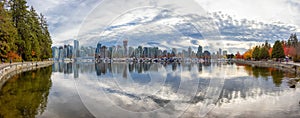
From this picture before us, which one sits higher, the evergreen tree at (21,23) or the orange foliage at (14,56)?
the evergreen tree at (21,23)

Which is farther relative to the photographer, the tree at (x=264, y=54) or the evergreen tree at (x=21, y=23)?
the tree at (x=264, y=54)

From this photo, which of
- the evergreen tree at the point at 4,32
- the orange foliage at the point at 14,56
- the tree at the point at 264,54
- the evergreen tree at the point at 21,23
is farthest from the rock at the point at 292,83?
the tree at the point at 264,54

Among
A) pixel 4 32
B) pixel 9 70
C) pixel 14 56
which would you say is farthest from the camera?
pixel 14 56

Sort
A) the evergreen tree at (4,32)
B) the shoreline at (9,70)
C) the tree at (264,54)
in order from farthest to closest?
the tree at (264,54)
the evergreen tree at (4,32)
the shoreline at (9,70)

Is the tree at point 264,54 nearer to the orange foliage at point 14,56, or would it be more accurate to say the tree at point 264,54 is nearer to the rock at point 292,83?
the rock at point 292,83

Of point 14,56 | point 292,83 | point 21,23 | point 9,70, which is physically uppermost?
point 21,23

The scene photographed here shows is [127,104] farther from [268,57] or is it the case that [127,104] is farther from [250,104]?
[268,57]

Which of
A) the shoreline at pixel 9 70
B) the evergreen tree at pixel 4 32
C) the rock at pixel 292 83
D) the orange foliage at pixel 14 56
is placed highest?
the evergreen tree at pixel 4 32

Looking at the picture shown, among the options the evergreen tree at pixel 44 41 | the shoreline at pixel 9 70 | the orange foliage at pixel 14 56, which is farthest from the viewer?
the evergreen tree at pixel 44 41

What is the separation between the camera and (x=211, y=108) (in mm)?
12453

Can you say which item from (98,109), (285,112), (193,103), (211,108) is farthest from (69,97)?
(285,112)

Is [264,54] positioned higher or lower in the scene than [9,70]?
higher

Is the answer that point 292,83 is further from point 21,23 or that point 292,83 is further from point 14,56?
point 21,23

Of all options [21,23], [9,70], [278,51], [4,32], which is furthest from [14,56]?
[278,51]
